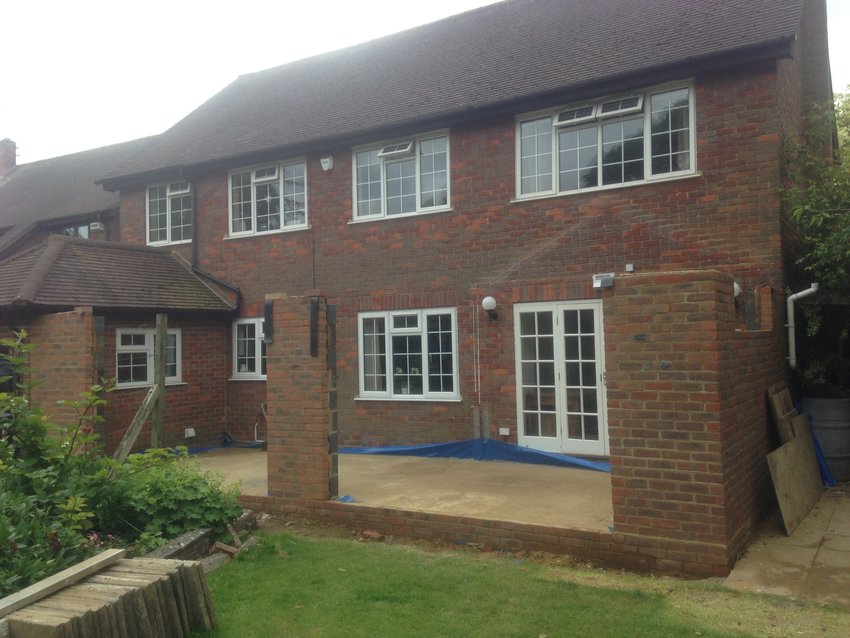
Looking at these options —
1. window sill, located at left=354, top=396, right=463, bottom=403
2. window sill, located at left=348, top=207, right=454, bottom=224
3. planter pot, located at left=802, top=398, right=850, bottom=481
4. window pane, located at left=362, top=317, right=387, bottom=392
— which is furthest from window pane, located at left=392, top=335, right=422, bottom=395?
planter pot, located at left=802, top=398, right=850, bottom=481

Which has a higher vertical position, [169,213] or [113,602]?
[169,213]

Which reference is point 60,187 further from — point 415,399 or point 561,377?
point 561,377

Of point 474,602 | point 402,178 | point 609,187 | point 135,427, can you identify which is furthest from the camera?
point 402,178

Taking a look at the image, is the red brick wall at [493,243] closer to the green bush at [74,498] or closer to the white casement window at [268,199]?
the white casement window at [268,199]

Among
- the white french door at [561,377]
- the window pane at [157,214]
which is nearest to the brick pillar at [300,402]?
the white french door at [561,377]

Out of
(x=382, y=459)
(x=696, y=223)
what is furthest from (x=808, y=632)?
(x=382, y=459)

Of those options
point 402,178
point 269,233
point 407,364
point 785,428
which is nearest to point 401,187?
point 402,178

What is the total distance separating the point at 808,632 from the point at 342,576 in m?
3.26

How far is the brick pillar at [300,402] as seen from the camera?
275 inches

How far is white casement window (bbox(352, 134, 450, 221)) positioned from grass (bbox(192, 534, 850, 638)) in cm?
675

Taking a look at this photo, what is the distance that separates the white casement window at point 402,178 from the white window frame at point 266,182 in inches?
45.0

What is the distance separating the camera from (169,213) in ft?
46.7

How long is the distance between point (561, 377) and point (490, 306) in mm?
1497

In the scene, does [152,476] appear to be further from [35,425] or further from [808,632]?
[808,632]
